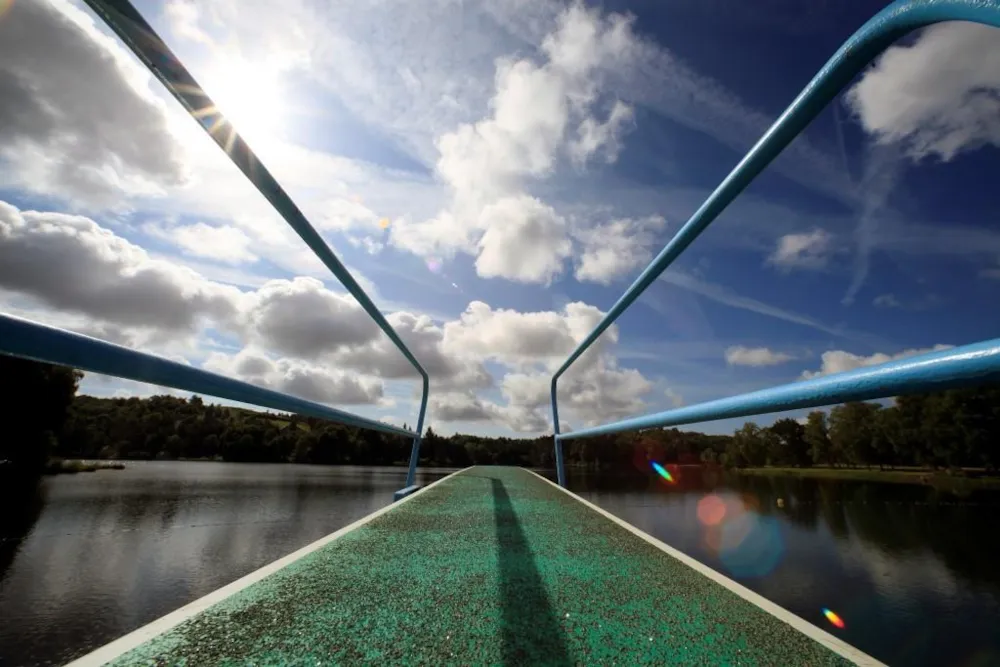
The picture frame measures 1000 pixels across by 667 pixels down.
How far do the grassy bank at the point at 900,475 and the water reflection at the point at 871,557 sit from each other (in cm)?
968

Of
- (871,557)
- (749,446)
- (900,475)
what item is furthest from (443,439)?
(900,475)

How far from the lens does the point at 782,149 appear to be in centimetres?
113

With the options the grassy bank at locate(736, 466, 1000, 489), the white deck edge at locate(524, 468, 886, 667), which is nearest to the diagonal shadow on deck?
the white deck edge at locate(524, 468, 886, 667)

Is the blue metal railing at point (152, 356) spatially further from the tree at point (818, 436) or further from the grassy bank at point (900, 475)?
the tree at point (818, 436)

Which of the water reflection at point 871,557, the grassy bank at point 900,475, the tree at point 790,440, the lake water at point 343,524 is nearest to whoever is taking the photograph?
the lake water at point 343,524

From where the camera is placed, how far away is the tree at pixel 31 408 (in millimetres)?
31766

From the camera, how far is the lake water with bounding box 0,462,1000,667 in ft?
48.5

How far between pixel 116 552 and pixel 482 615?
27.5 m

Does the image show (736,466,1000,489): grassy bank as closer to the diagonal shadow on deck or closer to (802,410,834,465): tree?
(802,410,834,465): tree

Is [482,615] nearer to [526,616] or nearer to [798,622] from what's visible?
[526,616]

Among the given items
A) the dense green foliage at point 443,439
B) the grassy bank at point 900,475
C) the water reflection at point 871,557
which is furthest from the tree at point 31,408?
the grassy bank at point 900,475

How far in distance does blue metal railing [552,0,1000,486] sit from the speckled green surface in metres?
0.48

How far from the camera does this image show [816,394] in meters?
0.72

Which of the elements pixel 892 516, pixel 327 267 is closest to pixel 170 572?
pixel 327 267
